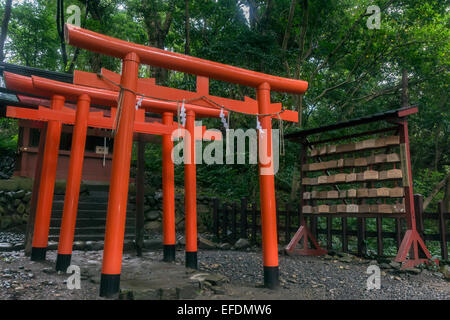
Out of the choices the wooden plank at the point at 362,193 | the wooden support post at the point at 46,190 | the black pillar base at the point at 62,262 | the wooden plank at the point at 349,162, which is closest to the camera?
the black pillar base at the point at 62,262

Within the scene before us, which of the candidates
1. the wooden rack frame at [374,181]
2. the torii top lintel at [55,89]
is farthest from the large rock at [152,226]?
the torii top lintel at [55,89]

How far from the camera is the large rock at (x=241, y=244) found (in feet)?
25.8

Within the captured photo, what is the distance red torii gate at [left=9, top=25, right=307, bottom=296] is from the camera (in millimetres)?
3529

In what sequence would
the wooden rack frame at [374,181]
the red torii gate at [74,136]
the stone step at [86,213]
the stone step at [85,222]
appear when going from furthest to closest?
the stone step at [86,213] → the stone step at [85,222] → the wooden rack frame at [374,181] → the red torii gate at [74,136]

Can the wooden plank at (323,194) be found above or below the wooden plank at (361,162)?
below

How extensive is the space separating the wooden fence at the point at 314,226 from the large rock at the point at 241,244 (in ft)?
0.75

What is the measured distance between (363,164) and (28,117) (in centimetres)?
616

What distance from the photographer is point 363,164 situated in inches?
237

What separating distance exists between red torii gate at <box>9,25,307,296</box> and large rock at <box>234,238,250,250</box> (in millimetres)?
2616

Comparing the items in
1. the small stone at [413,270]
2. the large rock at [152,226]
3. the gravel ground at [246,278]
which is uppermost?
the large rock at [152,226]

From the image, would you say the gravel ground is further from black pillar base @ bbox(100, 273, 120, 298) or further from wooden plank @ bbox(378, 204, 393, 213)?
wooden plank @ bbox(378, 204, 393, 213)

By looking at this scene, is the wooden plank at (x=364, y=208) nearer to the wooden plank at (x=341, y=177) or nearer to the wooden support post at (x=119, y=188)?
the wooden plank at (x=341, y=177)

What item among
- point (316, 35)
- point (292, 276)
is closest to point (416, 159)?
point (316, 35)

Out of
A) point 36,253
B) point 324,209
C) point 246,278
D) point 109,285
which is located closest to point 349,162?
point 324,209
